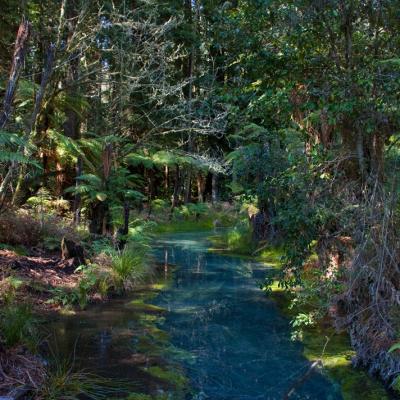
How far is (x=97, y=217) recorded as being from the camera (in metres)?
10.2

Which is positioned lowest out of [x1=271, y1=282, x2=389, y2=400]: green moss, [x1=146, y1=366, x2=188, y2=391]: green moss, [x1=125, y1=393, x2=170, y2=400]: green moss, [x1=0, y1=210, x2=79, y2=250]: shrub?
[x1=271, y1=282, x2=389, y2=400]: green moss

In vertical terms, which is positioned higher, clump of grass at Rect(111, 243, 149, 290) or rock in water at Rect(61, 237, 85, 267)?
rock in water at Rect(61, 237, 85, 267)

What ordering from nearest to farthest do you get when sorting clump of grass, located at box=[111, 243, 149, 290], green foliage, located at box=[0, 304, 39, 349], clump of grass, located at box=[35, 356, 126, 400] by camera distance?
clump of grass, located at box=[35, 356, 126, 400] < green foliage, located at box=[0, 304, 39, 349] < clump of grass, located at box=[111, 243, 149, 290]

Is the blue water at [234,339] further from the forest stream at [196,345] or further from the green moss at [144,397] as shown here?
the green moss at [144,397]

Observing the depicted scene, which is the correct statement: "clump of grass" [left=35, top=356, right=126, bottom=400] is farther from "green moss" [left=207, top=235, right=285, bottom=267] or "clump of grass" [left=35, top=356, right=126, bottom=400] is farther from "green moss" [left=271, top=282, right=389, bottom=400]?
"green moss" [left=207, top=235, right=285, bottom=267]

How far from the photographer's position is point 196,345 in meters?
5.73

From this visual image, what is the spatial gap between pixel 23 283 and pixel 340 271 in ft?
13.0

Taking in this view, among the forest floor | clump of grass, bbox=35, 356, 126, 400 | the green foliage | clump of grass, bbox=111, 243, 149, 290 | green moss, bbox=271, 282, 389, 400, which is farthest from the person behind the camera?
clump of grass, bbox=111, 243, 149, 290

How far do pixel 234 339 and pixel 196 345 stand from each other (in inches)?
20.2

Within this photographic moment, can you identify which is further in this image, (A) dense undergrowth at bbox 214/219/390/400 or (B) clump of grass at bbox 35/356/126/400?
(A) dense undergrowth at bbox 214/219/390/400

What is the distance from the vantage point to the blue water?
4590 mm

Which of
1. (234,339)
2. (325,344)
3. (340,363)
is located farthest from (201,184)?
(340,363)

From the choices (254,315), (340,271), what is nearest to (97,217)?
Answer: (254,315)

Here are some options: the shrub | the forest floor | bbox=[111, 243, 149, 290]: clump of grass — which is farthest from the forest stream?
the shrub
